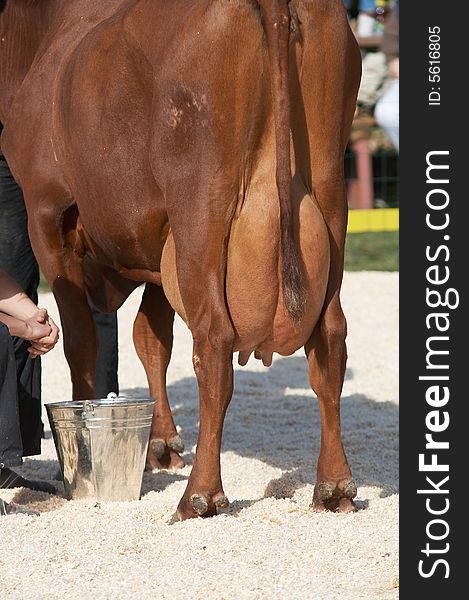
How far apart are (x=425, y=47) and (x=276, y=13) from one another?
2.70 ft

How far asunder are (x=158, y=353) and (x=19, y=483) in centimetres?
122

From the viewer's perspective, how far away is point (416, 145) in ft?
11.8

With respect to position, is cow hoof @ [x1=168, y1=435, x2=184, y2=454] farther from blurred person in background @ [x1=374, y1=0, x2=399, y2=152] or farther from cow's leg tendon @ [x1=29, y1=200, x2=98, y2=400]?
blurred person in background @ [x1=374, y1=0, x2=399, y2=152]

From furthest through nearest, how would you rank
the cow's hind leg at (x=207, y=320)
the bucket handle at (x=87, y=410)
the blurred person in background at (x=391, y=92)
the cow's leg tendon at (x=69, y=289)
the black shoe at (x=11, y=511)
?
the blurred person in background at (x=391, y=92) → the cow's leg tendon at (x=69, y=289) → the bucket handle at (x=87, y=410) → the black shoe at (x=11, y=511) → the cow's hind leg at (x=207, y=320)

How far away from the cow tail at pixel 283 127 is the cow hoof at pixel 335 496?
694 millimetres

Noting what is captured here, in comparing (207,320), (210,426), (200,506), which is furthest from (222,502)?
(207,320)

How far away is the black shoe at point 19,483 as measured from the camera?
4.93 metres

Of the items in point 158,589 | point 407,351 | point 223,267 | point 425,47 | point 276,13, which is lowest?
point 158,589

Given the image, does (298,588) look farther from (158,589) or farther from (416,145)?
(416,145)

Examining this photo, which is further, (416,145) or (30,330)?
(30,330)

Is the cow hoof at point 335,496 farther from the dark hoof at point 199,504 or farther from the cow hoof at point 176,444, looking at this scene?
the cow hoof at point 176,444

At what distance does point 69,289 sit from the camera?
552cm

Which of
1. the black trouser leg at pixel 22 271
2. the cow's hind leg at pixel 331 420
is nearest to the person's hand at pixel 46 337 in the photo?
the black trouser leg at pixel 22 271

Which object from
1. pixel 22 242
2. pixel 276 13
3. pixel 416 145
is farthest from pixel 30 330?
pixel 416 145
